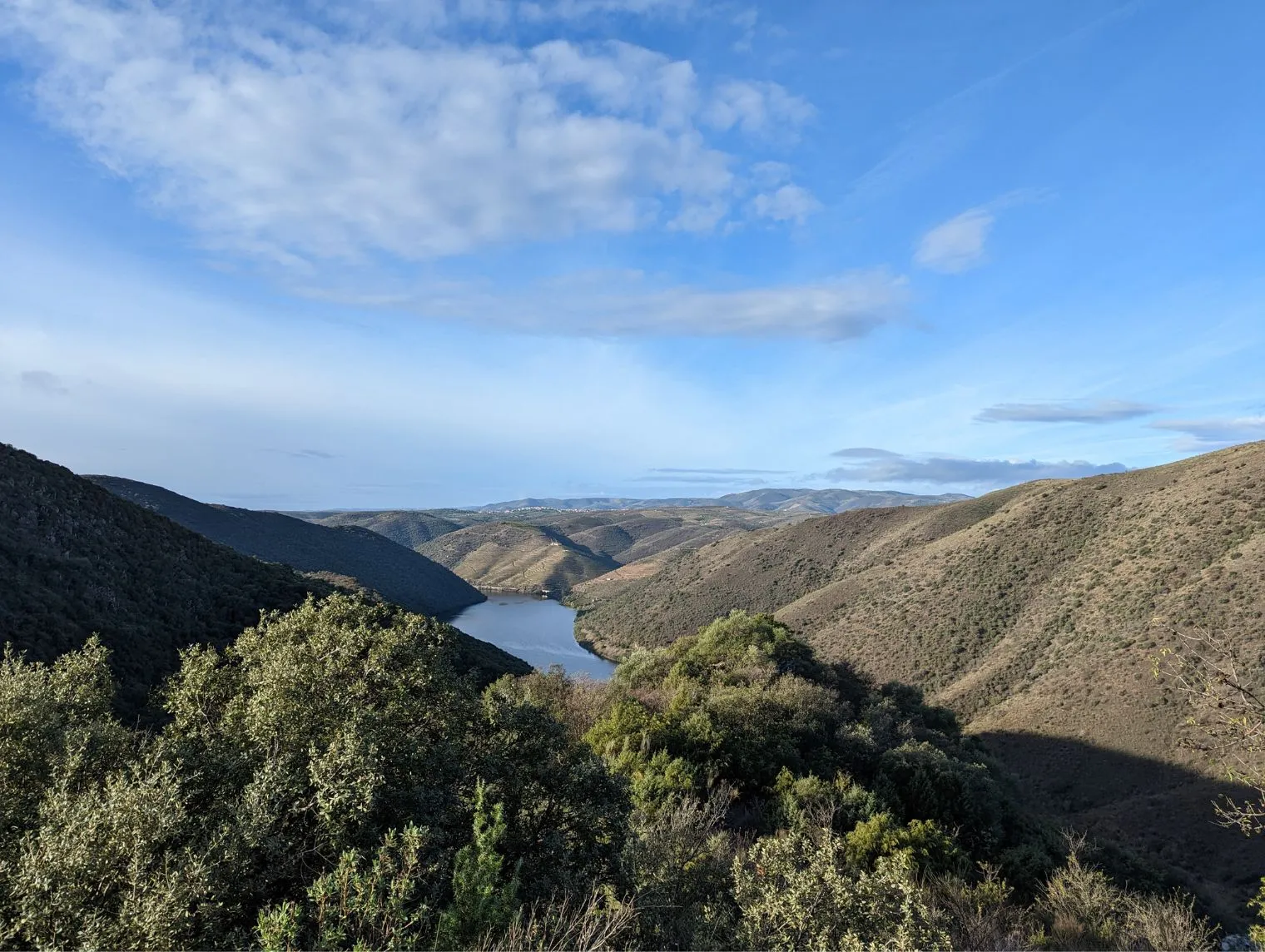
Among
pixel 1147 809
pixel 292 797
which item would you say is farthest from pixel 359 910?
pixel 1147 809

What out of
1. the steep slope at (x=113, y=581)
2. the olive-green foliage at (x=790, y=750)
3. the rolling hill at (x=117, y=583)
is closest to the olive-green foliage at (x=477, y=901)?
the olive-green foliage at (x=790, y=750)

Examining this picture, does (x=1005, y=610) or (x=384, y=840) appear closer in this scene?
(x=384, y=840)

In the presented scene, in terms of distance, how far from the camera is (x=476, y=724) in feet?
37.7

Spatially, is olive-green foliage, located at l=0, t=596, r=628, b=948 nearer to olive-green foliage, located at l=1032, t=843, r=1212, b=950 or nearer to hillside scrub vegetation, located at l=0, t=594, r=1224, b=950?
hillside scrub vegetation, located at l=0, t=594, r=1224, b=950

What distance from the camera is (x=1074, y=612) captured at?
172 feet

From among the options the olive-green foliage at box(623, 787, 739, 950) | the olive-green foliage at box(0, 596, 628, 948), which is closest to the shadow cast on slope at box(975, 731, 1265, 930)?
the olive-green foliage at box(623, 787, 739, 950)

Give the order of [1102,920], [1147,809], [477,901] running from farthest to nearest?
[1147,809] → [1102,920] → [477,901]

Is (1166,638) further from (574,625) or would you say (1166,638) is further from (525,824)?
(574,625)

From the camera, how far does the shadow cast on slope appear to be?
2817cm

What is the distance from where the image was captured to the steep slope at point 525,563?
Result: 16188 cm

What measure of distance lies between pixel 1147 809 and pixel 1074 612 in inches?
855

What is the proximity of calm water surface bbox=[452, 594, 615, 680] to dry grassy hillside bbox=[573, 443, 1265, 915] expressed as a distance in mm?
13238

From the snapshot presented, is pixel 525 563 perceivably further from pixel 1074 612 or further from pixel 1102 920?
pixel 1102 920

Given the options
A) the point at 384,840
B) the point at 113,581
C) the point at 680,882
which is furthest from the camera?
the point at 113,581
